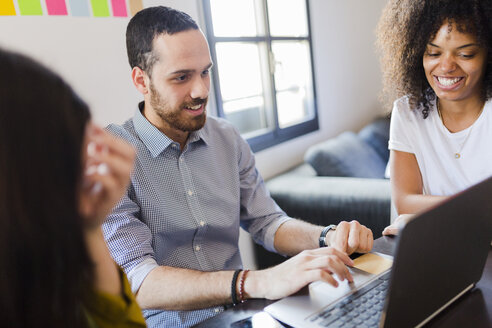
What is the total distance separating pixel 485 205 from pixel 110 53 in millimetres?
1392

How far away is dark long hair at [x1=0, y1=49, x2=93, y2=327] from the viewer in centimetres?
40

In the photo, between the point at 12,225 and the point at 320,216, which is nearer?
the point at 12,225

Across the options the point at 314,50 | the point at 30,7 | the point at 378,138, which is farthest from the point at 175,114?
the point at 378,138

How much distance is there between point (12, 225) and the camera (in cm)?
40

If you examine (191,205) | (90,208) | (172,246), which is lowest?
(172,246)

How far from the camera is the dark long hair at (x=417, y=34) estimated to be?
1.22m

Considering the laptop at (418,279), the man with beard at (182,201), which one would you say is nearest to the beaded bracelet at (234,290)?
the man with beard at (182,201)

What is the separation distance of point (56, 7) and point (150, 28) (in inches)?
17.1

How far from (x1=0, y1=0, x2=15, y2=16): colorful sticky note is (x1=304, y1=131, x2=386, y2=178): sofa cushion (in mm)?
1693

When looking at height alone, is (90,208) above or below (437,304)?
above

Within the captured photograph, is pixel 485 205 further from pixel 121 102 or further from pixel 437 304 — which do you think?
pixel 121 102

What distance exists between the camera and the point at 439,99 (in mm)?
1401

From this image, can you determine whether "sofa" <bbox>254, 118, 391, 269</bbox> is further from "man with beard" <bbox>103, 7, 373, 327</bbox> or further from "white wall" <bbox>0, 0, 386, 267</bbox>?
"man with beard" <bbox>103, 7, 373, 327</bbox>

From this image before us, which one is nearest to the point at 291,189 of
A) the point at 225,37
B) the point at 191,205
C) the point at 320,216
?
the point at 320,216
